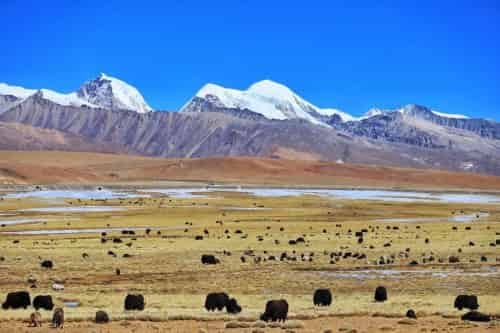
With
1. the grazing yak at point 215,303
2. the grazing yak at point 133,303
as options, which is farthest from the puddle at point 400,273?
the grazing yak at point 133,303

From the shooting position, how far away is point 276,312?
23.0 metres

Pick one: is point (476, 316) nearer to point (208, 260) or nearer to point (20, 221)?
point (208, 260)

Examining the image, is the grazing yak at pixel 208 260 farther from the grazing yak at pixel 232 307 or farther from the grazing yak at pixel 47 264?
the grazing yak at pixel 232 307

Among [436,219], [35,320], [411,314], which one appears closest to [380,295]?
[411,314]

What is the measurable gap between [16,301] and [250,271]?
45.2ft

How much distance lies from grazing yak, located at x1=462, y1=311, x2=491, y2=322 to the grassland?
693 mm

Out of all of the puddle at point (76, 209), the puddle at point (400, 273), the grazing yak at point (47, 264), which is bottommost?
the puddle at point (400, 273)

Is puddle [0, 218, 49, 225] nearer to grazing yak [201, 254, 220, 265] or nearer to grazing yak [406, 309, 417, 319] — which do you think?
grazing yak [201, 254, 220, 265]

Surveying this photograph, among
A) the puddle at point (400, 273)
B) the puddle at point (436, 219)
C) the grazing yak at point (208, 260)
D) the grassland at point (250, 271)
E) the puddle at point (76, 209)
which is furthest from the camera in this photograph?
the puddle at point (76, 209)

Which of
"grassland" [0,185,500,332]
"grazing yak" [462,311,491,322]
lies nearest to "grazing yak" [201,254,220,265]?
"grassland" [0,185,500,332]

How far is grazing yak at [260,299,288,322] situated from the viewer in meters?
23.0

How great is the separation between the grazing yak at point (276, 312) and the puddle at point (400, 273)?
1209cm

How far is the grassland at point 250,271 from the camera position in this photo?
79.3ft

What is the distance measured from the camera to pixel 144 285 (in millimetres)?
32125
